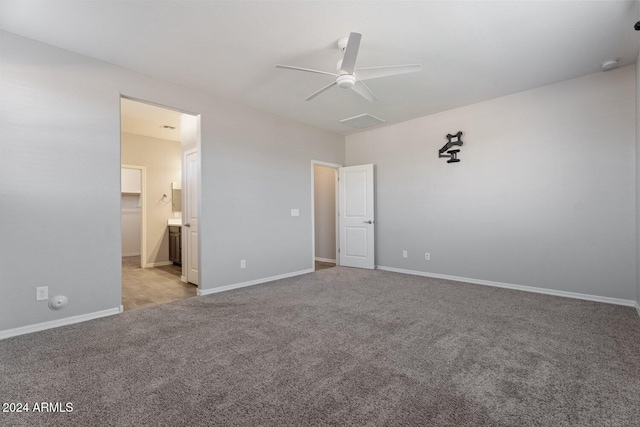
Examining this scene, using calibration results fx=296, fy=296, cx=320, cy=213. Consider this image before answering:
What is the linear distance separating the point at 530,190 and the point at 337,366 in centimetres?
364

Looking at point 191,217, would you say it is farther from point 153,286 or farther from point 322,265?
point 322,265

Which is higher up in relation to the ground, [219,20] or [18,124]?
[219,20]

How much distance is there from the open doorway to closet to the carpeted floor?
1775 mm

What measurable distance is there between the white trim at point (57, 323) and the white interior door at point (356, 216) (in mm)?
3906

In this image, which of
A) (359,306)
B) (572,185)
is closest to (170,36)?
(359,306)

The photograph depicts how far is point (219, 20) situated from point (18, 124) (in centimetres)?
205

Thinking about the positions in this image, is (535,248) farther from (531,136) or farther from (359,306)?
(359,306)

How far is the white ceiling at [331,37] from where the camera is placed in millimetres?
2377

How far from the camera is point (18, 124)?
2674 mm

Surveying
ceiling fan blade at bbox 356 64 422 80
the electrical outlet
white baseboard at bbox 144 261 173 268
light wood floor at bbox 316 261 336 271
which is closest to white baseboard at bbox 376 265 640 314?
light wood floor at bbox 316 261 336 271

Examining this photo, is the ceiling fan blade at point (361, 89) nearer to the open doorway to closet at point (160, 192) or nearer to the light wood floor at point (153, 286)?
the open doorway to closet at point (160, 192)

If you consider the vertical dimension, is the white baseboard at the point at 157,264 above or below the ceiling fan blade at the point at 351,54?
below

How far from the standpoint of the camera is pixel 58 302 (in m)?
2.84

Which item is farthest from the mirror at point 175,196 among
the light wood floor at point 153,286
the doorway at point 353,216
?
the doorway at point 353,216
